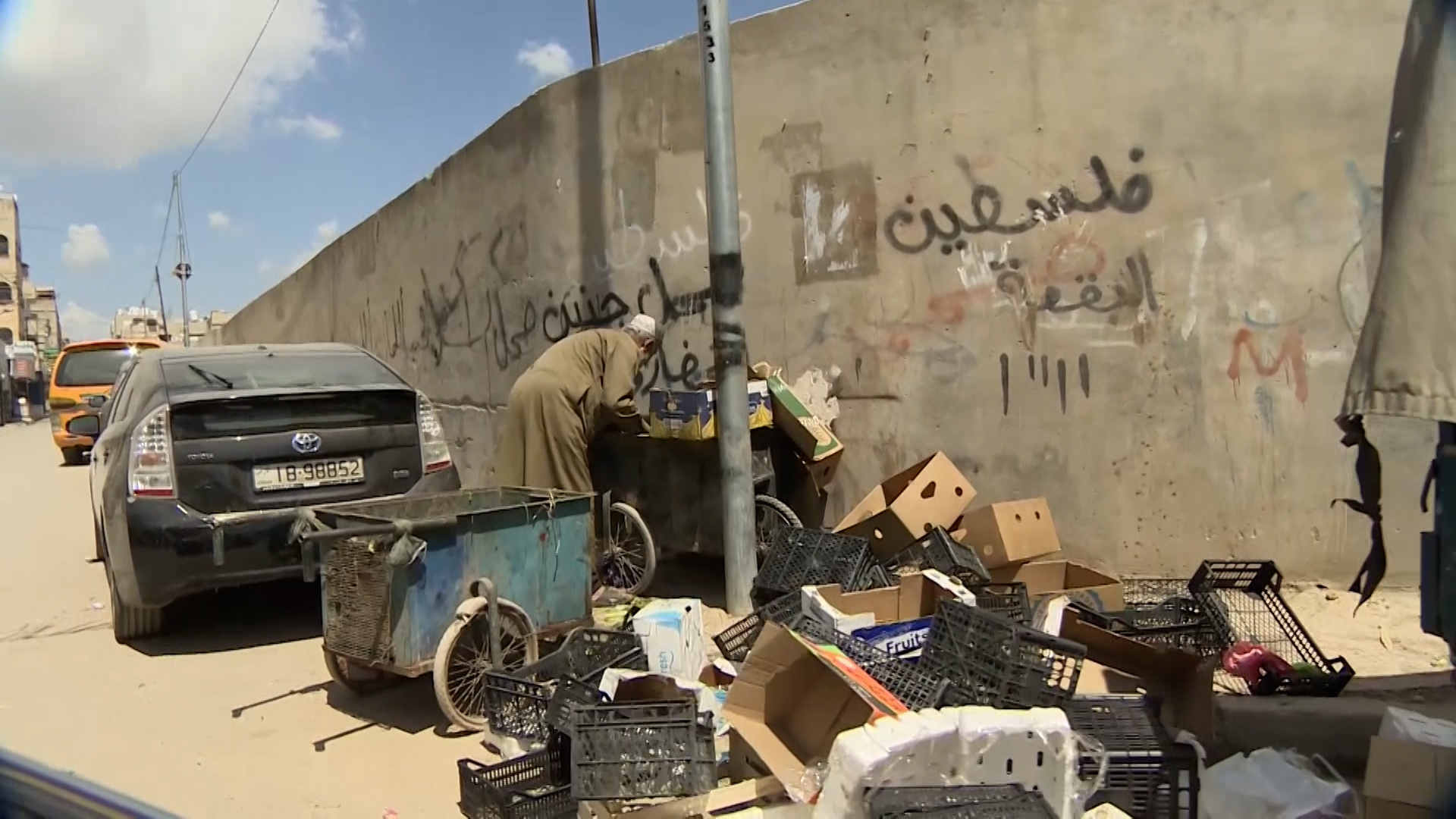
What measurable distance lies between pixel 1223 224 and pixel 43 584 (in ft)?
27.3

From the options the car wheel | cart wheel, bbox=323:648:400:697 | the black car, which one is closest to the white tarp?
cart wheel, bbox=323:648:400:697

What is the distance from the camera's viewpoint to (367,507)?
4852 millimetres

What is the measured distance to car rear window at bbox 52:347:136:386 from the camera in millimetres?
16875

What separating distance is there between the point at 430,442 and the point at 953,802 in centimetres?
426

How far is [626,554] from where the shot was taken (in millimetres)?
6438

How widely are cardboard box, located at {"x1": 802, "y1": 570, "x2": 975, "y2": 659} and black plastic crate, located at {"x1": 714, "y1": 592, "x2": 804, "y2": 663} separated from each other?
189 millimetres

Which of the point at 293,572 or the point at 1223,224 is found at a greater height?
the point at 1223,224

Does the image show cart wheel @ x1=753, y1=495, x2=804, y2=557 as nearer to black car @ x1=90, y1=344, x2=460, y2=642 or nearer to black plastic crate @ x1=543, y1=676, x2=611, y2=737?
black car @ x1=90, y1=344, x2=460, y2=642

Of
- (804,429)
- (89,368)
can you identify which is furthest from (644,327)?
(89,368)

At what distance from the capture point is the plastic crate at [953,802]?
2.40 metres

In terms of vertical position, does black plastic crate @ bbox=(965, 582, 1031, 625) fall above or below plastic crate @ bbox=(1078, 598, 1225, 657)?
above

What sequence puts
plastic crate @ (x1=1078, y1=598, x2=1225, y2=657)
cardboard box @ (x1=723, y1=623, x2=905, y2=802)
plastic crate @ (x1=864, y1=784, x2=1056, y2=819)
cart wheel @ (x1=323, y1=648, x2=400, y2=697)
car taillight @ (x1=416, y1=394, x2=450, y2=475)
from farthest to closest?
car taillight @ (x1=416, y1=394, x2=450, y2=475)
cart wheel @ (x1=323, y1=648, x2=400, y2=697)
plastic crate @ (x1=1078, y1=598, x2=1225, y2=657)
cardboard box @ (x1=723, y1=623, x2=905, y2=802)
plastic crate @ (x1=864, y1=784, x2=1056, y2=819)

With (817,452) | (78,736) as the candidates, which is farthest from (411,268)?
(78,736)

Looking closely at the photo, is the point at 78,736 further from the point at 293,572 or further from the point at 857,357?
the point at 857,357
